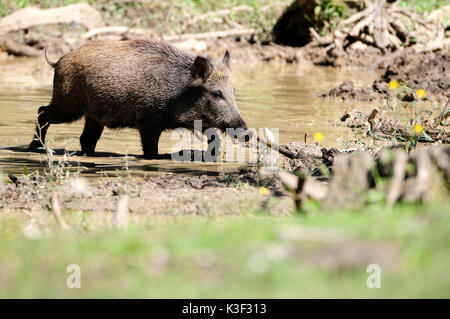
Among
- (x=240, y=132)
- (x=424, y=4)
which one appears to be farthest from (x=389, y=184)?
(x=424, y=4)

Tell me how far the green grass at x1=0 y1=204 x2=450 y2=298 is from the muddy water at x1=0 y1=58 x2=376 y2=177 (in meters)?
2.92

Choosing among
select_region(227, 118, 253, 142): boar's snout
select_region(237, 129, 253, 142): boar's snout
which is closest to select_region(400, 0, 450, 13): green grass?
select_region(227, 118, 253, 142): boar's snout

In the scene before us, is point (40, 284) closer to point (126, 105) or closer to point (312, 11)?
point (126, 105)

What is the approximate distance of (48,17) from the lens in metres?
17.3

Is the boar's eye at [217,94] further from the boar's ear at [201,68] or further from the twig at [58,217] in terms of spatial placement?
the twig at [58,217]

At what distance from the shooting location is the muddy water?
8023 millimetres

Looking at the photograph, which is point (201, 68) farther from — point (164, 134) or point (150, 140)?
point (164, 134)

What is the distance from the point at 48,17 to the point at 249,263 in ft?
50.2

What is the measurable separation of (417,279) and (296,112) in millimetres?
8000

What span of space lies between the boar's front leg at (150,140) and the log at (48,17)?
9.90m

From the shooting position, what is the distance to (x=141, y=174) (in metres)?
7.48

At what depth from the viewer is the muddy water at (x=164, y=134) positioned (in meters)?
8.02
